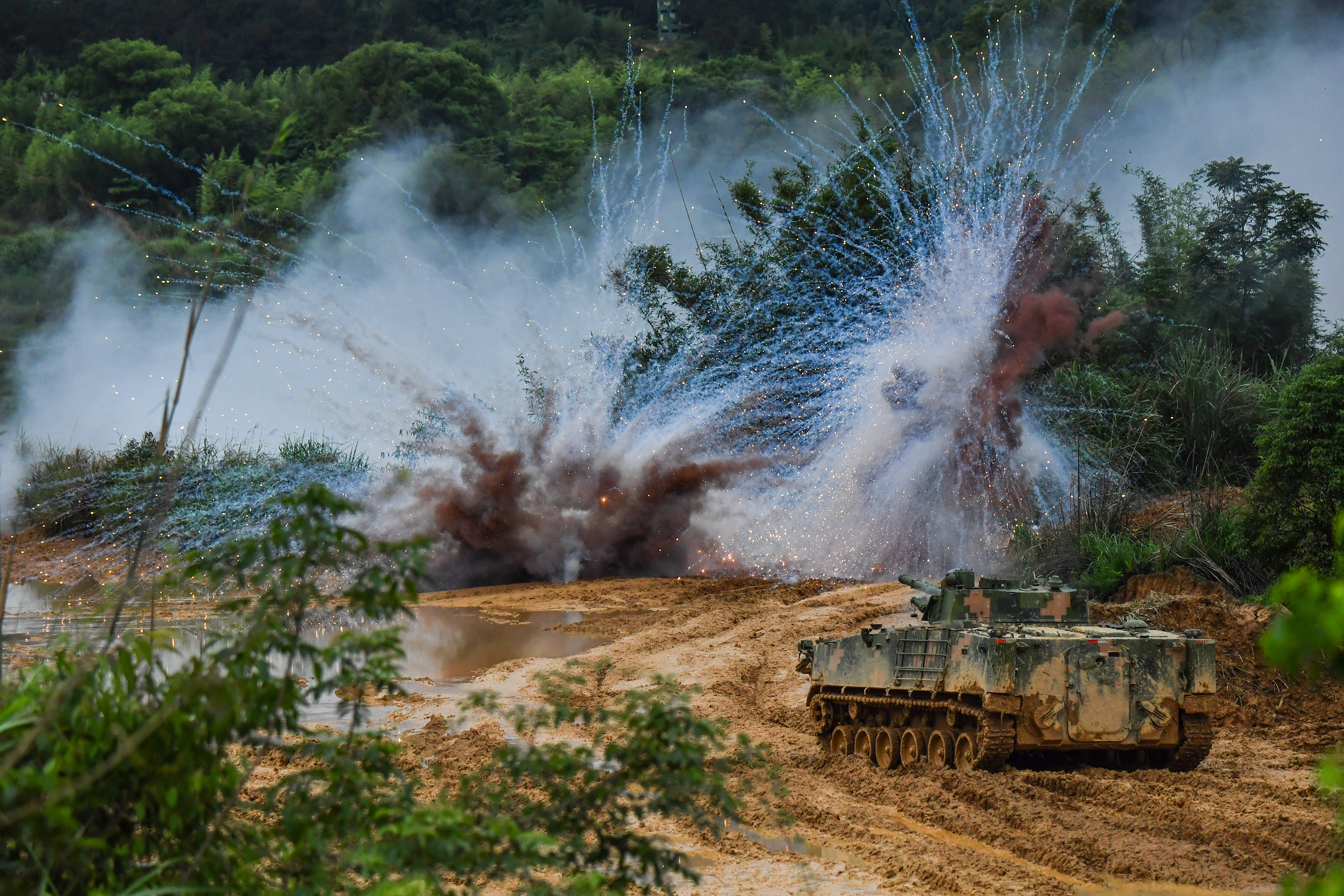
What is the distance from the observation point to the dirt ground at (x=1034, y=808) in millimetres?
8172

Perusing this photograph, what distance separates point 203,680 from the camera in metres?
3.97

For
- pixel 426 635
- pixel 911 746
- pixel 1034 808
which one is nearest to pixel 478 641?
pixel 426 635

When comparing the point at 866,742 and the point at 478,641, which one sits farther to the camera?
the point at 478,641

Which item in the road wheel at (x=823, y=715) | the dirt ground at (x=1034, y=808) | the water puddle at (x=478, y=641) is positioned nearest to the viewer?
the dirt ground at (x=1034, y=808)

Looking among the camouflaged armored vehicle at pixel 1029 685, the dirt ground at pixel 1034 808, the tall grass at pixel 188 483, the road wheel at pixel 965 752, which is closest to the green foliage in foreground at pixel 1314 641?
the dirt ground at pixel 1034 808

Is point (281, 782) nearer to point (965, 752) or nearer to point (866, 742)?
point (965, 752)

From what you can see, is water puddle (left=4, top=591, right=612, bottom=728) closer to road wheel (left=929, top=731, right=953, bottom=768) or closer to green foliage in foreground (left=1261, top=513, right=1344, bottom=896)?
road wheel (left=929, top=731, right=953, bottom=768)

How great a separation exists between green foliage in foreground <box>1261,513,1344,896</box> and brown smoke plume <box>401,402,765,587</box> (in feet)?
78.4

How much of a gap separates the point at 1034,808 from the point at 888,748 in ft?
8.13

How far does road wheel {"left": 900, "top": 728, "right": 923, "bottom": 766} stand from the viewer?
12000 millimetres

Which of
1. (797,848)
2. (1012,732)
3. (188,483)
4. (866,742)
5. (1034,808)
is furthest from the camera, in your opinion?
(188,483)

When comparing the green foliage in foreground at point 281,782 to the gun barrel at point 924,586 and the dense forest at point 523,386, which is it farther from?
the gun barrel at point 924,586

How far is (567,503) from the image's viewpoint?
27672 millimetres

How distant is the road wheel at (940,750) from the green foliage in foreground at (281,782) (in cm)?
727
